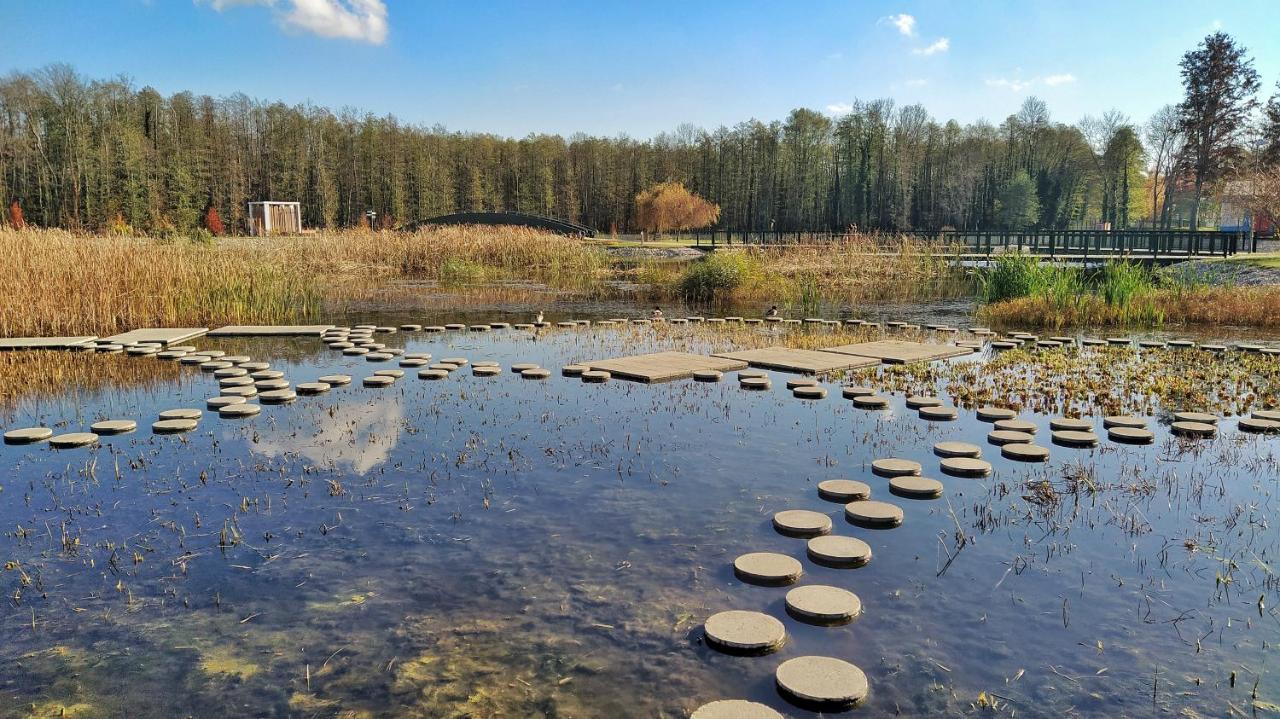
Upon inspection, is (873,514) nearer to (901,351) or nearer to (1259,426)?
(1259,426)

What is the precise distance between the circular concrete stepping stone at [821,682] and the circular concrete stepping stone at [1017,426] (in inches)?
139

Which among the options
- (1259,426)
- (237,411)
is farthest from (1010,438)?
(237,411)

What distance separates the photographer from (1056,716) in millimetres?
2531

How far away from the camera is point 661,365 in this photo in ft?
27.5

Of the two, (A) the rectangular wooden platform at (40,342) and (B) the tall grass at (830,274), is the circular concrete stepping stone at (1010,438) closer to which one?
(B) the tall grass at (830,274)

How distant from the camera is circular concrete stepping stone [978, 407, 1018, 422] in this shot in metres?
6.25

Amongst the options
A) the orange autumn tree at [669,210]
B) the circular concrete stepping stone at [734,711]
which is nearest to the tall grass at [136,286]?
the circular concrete stepping stone at [734,711]

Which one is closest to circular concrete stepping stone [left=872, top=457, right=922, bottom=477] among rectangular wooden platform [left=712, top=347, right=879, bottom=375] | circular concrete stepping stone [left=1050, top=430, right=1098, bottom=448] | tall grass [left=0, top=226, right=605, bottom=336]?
circular concrete stepping stone [left=1050, top=430, right=1098, bottom=448]

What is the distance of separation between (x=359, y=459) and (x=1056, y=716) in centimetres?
394

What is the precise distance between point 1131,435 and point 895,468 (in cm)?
191

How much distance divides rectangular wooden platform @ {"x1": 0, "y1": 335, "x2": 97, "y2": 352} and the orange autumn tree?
38.0m

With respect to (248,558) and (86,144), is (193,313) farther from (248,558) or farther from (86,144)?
(86,144)

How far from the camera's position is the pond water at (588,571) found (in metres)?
2.71

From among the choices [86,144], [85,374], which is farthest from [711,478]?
[86,144]
